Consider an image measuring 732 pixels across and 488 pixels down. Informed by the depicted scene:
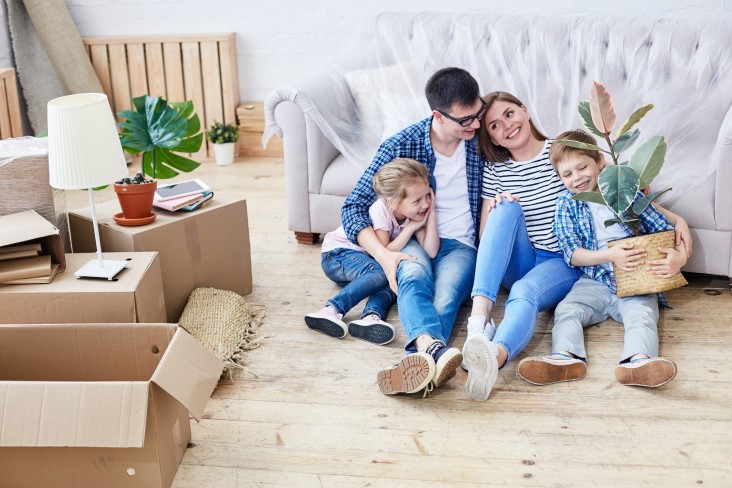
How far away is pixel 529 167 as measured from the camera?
247cm

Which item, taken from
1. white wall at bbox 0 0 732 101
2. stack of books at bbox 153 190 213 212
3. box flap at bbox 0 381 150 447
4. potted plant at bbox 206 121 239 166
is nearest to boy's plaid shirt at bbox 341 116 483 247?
stack of books at bbox 153 190 213 212

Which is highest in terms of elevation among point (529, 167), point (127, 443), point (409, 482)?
point (529, 167)

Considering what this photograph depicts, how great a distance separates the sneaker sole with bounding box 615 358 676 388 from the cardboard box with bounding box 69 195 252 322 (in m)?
1.23

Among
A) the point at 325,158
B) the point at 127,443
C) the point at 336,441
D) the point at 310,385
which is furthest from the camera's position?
the point at 325,158

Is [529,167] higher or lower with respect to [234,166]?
A: higher

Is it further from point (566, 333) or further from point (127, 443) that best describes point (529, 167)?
point (127, 443)

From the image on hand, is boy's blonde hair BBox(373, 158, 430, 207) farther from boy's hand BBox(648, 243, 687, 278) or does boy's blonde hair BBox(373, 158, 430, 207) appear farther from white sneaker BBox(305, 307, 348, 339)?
boy's hand BBox(648, 243, 687, 278)

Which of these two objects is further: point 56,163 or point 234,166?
point 234,166

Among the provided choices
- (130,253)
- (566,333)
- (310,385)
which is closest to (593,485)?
(566,333)

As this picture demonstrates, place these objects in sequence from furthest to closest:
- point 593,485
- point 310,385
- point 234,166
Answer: point 234,166
point 310,385
point 593,485

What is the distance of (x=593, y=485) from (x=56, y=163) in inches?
55.5

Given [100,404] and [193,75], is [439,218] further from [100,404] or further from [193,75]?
[193,75]

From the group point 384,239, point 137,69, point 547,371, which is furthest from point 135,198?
point 137,69

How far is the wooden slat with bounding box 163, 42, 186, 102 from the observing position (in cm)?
420
